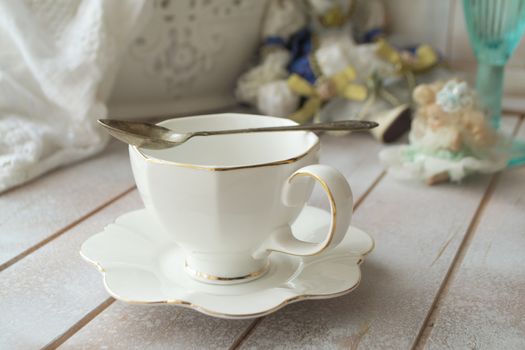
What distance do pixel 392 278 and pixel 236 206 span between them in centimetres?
14

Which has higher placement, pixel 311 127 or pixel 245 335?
pixel 311 127

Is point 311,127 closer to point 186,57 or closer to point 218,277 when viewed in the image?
point 218,277

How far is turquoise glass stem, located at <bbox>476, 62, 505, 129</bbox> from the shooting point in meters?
0.75

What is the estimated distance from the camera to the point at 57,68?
0.69 m

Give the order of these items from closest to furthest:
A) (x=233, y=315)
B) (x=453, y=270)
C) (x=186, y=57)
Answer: (x=233, y=315) → (x=453, y=270) → (x=186, y=57)

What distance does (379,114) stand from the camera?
820 millimetres

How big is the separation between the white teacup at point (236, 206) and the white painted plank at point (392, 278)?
4cm

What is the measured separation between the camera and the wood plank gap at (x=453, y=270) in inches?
15.1

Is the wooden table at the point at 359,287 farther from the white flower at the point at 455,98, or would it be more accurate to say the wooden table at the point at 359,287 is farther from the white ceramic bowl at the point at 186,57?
the white ceramic bowl at the point at 186,57

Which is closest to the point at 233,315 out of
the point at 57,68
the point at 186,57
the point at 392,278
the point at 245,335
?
the point at 245,335

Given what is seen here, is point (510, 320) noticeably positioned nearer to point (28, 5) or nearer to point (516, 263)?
point (516, 263)

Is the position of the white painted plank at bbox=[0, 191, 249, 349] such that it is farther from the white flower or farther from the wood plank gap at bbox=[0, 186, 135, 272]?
the white flower

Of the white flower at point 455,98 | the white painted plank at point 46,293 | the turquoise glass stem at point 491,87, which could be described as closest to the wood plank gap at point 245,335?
the white painted plank at point 46,293

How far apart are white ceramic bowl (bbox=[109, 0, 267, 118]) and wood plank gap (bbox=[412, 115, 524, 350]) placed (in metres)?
0.41
